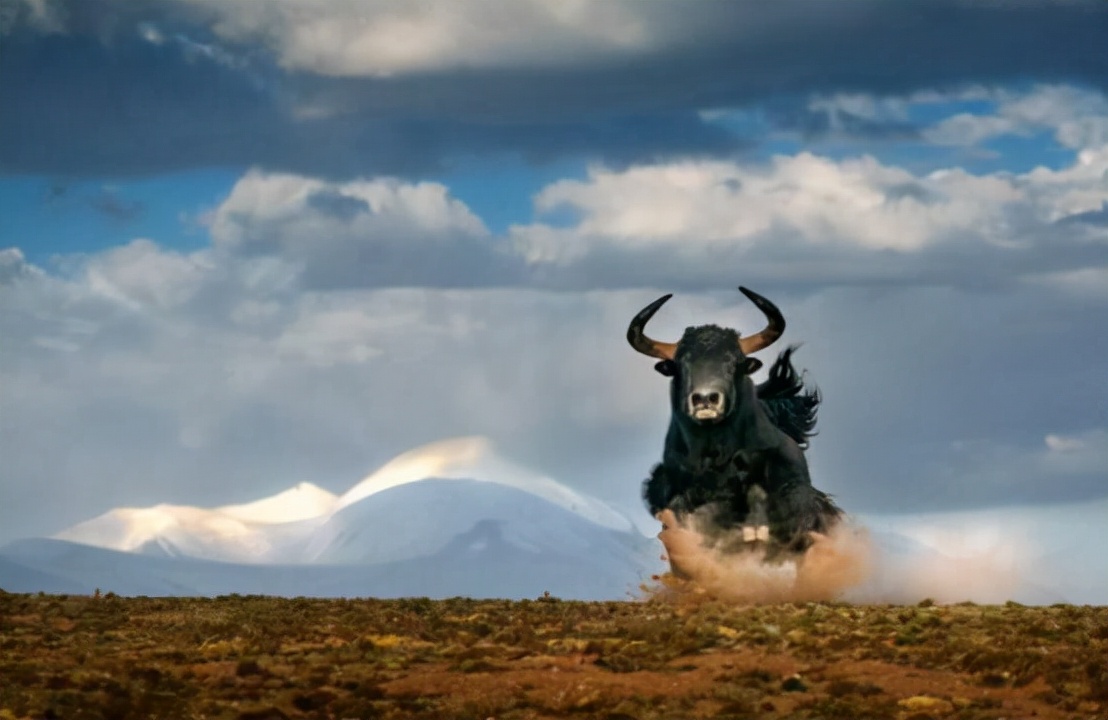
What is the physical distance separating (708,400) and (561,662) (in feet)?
27.5

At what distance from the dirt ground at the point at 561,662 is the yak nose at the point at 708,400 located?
3.34 metres

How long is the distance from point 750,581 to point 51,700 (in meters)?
11.8

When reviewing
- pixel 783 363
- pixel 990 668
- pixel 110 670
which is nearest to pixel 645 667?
pixel 990 668

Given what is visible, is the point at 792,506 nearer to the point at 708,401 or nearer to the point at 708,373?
the point at 708,401

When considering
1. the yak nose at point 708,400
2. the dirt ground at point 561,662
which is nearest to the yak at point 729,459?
the yak nose at point 708,400

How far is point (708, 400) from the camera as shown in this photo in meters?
30.6

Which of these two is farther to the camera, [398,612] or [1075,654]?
[398,612]

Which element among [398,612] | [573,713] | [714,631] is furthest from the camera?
Answer: [398,612]

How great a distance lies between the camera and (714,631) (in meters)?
24.5

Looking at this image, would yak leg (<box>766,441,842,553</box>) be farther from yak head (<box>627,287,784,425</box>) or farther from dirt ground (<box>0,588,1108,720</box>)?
dirt ground (<box>0,588,1108,720</box>)

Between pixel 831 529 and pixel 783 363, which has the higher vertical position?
pixel 783 363

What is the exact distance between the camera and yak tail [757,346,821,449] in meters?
34.2

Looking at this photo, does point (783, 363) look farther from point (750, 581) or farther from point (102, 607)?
point (102, 607)

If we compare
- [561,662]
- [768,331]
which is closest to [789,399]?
[768,331]
